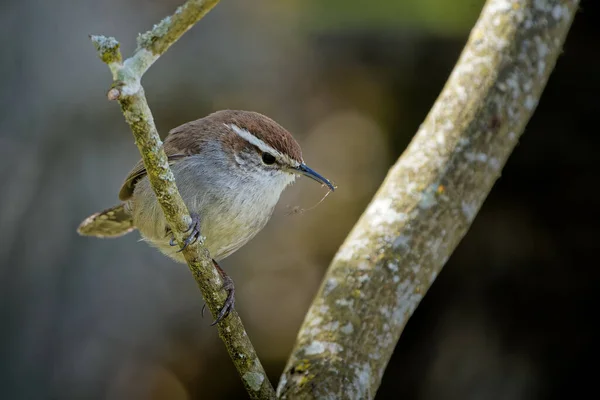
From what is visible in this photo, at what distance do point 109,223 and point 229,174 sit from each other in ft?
4.57

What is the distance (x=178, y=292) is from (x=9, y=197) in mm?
1728

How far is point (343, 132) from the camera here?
7.49 m

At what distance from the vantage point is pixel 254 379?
11.1 feet

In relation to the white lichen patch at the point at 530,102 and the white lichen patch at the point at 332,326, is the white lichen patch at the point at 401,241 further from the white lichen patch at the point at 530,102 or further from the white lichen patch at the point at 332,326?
the white lichen patch at the point at 530,102

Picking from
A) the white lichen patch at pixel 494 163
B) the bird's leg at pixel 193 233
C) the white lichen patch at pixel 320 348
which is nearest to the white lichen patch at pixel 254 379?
the white lichen patch at pixel 320 348

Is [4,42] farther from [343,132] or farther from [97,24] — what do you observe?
[343,132]

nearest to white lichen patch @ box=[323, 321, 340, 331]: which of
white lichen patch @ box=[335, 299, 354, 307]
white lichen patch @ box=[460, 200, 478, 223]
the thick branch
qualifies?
the thick branch

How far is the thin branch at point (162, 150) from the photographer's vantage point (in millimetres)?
2412

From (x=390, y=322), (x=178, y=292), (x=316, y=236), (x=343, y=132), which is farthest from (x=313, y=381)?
(x=343, y=132)

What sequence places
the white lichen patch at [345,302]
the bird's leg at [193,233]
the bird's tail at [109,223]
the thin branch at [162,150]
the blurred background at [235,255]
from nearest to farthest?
the thin branch at [162,150], the bird's leg at [193,233], the white lichen patch at [345,302], the bird's tail at [109,223], the blurred background at [235,255]

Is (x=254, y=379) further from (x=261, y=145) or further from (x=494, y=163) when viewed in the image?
(x=494, y=163)

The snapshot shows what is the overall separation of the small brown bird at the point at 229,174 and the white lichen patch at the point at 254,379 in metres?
0.41

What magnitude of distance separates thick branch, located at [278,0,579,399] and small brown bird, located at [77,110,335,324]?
1.58 ft

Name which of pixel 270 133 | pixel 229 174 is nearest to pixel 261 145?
pixel 270 133
